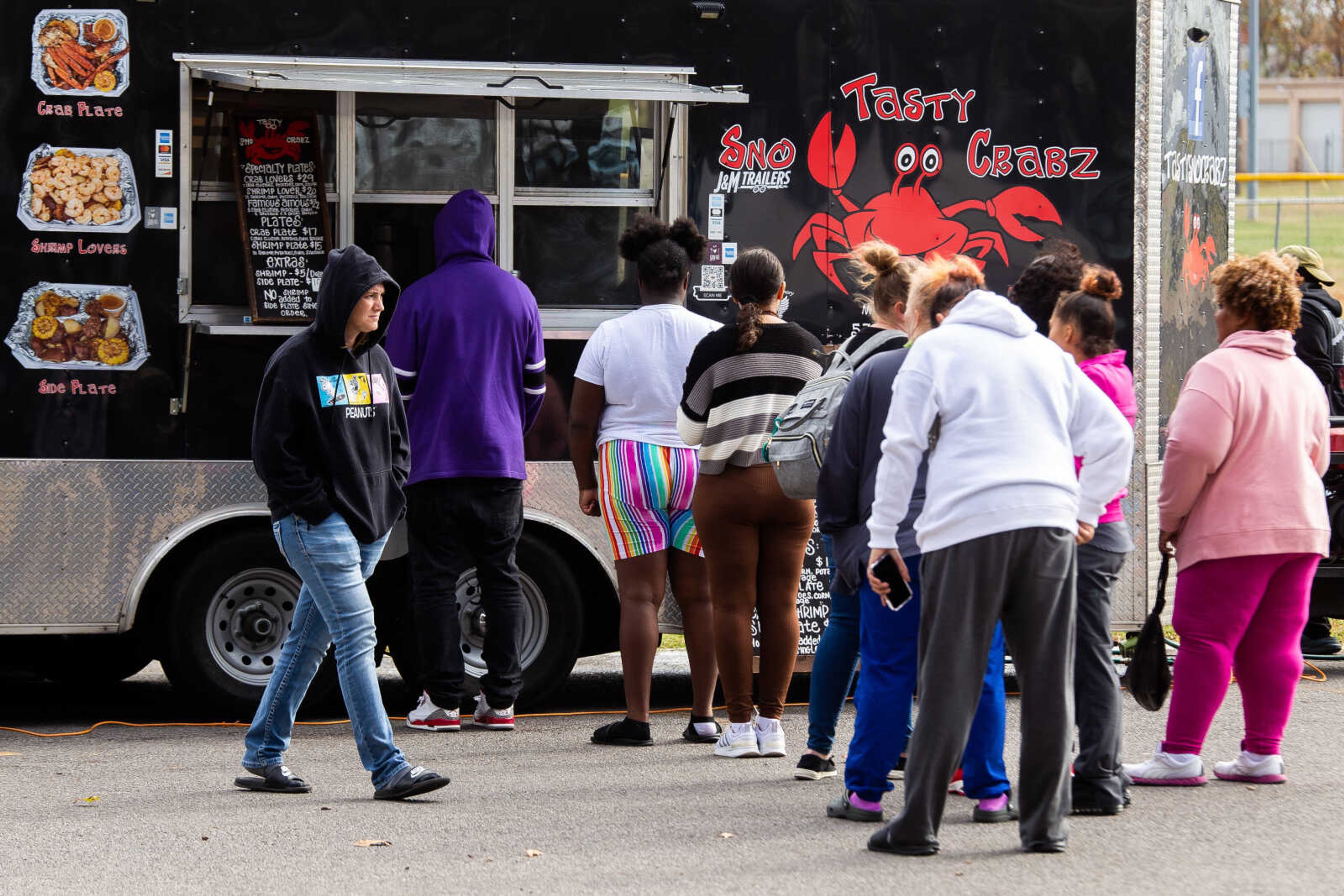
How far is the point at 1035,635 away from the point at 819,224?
3057 mm

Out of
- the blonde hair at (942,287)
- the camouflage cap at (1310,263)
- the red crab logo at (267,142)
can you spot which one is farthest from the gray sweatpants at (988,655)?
the camouflage cap at (1310,263)

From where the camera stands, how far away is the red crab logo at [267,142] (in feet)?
23.4

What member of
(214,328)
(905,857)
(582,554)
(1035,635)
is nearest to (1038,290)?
(1035,635)

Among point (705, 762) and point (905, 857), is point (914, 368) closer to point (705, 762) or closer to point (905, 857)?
point (905, 857)

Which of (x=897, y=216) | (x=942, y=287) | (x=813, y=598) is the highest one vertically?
(x=897, y=216)

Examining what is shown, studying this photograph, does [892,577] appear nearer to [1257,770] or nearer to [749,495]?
[749,495]

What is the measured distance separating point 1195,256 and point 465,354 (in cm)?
342

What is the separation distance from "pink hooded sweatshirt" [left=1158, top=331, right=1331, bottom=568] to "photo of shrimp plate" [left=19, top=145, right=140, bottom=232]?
4.13 metres

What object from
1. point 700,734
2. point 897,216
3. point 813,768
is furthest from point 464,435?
point 897,216

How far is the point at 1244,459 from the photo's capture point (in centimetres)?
579

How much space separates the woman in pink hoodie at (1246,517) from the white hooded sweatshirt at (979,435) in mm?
1099

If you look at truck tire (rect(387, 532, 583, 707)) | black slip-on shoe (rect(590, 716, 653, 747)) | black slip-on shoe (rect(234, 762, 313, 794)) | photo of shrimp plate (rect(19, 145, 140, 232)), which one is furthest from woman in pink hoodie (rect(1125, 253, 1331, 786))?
photo of shrimp plate (rect(19, 145, 140, 232))

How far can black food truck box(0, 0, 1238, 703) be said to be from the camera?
689 cm

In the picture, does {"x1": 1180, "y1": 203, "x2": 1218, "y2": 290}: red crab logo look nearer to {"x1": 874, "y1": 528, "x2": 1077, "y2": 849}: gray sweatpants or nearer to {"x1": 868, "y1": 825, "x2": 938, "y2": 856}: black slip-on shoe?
{"x1": 874, "y1": 528, "x2": 1077, "y2": 849}: gray sweatpants
